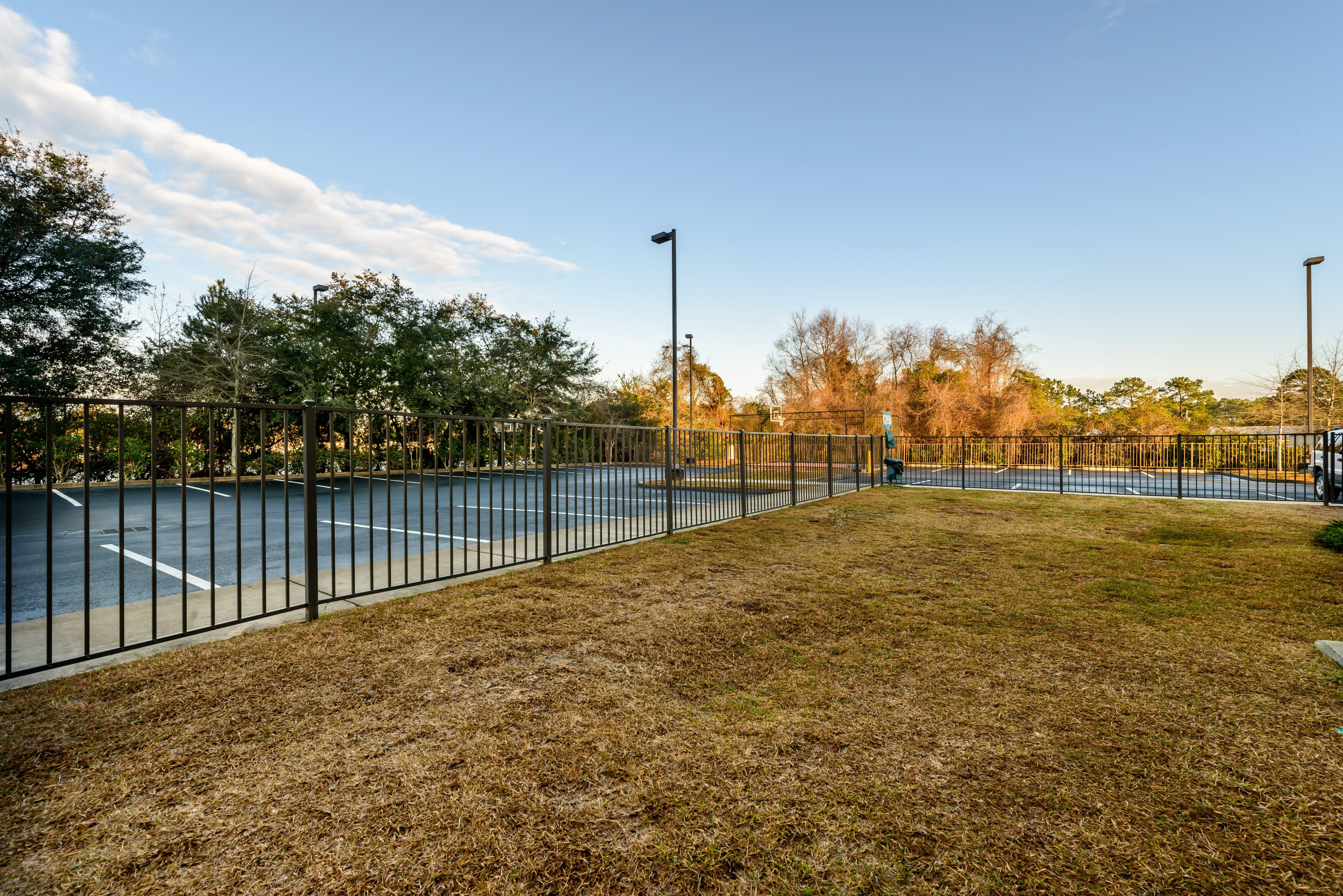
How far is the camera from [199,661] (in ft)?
11.0

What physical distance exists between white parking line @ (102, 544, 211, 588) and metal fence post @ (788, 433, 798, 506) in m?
9.21

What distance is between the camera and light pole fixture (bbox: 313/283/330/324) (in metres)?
21.1

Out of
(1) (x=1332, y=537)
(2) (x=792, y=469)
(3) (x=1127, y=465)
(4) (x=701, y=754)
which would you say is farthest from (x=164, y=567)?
(3) (x=1127, y=465)

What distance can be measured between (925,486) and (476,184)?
1653cm

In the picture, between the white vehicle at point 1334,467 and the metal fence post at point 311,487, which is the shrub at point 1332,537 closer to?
the white vehicle at point 1334,467

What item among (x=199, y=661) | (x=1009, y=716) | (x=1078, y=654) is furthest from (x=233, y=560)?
(x=1078, y=654)

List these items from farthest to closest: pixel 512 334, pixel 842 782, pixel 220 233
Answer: pixel 512 334
pixel 220 233
pixel 842 782

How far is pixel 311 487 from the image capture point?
3.95m

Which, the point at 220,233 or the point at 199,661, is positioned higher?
the point at 220,233

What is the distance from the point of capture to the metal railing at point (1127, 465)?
47.9ft

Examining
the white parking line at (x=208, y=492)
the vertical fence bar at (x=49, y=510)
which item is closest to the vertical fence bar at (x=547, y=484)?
the vertical fence bar at (x=49, y=510)

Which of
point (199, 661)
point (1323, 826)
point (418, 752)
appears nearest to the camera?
point (1323, 826)

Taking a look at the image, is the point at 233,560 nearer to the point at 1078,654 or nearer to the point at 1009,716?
the point at 1009,716

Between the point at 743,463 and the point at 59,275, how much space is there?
20.2m
